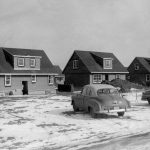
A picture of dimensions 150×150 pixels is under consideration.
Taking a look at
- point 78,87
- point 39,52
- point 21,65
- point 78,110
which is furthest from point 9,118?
point 78,87

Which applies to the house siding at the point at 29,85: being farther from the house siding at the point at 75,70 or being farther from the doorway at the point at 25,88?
the house siding at the point at 75,70

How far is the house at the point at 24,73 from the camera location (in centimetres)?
4069

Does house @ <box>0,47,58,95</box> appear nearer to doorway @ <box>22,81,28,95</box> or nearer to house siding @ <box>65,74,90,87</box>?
doorway @ <box>22,81,28,95</box>

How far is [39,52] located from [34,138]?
37137mm

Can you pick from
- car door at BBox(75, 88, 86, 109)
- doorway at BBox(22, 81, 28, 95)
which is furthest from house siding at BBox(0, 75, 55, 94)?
car door at BBox(75, 88, 86, 109)

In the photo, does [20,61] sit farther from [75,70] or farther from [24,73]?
Result: [75,70]

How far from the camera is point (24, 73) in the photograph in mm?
42312

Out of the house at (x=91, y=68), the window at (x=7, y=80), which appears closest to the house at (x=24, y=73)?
the window at (x=7, y=80)

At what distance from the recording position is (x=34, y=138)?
11.5m

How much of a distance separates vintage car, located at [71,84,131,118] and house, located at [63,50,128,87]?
3283 cm

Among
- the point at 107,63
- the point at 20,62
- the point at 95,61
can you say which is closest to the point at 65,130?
the point at 20,62

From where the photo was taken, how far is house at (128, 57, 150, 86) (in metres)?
64.5

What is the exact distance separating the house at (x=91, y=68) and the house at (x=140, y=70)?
9.73 meters

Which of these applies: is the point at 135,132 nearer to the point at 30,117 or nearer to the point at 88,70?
the point at 30,117
